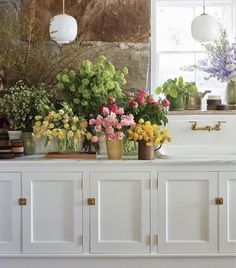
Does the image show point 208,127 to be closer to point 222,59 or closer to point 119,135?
point 222,59

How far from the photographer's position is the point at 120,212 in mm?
3156

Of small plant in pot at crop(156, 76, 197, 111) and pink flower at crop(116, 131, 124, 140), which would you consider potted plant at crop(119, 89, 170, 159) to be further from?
small plant in pot at crop(156, 76, 197, 111)

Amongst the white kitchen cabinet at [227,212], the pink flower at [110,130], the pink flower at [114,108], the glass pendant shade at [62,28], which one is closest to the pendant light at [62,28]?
the glass pendant shade at [62,28]

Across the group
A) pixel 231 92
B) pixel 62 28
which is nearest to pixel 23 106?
pixel 62 28

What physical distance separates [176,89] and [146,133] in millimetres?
637

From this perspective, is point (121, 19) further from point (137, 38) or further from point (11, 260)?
point (11, 260)

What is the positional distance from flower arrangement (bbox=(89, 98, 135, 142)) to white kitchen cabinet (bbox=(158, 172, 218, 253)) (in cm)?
37

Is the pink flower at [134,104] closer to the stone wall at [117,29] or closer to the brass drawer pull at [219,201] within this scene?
the stone wall at [117,29]

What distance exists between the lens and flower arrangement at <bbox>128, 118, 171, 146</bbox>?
3.19 meters

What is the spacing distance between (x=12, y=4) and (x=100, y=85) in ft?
3.13

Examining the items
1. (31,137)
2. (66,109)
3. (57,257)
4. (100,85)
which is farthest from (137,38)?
(57,257)

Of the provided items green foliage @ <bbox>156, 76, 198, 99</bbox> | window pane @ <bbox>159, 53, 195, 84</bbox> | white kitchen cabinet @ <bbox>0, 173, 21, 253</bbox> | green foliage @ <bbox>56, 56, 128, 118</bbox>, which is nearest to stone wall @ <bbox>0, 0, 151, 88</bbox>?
green foliage @ <bbox>156, 76, 198, 99</bbox>

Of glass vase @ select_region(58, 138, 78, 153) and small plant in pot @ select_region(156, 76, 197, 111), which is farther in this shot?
small plant in pot @ select_region(156, 76, 197, 111)

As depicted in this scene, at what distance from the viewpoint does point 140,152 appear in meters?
3.24
